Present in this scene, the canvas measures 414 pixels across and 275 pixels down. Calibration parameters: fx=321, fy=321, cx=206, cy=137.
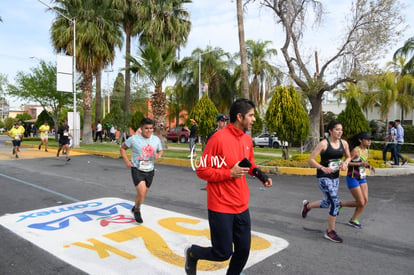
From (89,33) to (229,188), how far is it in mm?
21964

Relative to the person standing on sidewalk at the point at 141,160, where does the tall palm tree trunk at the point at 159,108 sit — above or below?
above

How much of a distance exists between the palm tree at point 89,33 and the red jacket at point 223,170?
21.6 meters

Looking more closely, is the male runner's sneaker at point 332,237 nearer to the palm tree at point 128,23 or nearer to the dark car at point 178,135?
the palm tree at point 128,23

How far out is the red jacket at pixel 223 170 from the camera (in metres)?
2.74

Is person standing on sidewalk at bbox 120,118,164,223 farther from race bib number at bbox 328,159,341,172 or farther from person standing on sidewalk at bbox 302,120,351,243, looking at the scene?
race bib number at bbox 328,159,341,172

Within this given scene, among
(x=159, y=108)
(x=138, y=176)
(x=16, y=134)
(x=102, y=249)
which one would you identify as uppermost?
(x=159, y=108)

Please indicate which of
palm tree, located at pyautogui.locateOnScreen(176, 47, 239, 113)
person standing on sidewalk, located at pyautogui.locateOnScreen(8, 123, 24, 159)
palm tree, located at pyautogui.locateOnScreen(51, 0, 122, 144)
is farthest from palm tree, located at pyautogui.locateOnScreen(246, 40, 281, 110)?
person standing on sidewalk, located at pyautogui.locateOnScreen(8, 123, 24, 159)

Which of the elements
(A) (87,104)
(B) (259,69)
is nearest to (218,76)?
(B) (259,69)

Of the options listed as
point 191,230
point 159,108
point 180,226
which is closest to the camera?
point 191,230

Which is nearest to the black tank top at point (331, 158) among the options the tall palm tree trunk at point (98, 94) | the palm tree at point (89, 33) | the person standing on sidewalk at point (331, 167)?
the person standing on sidewalk at point (331, 167)

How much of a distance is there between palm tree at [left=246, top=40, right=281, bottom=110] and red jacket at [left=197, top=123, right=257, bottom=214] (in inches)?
1154

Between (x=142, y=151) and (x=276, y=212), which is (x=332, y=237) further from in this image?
(x=142, y=151)

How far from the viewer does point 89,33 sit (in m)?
21.7

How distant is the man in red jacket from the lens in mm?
2734
